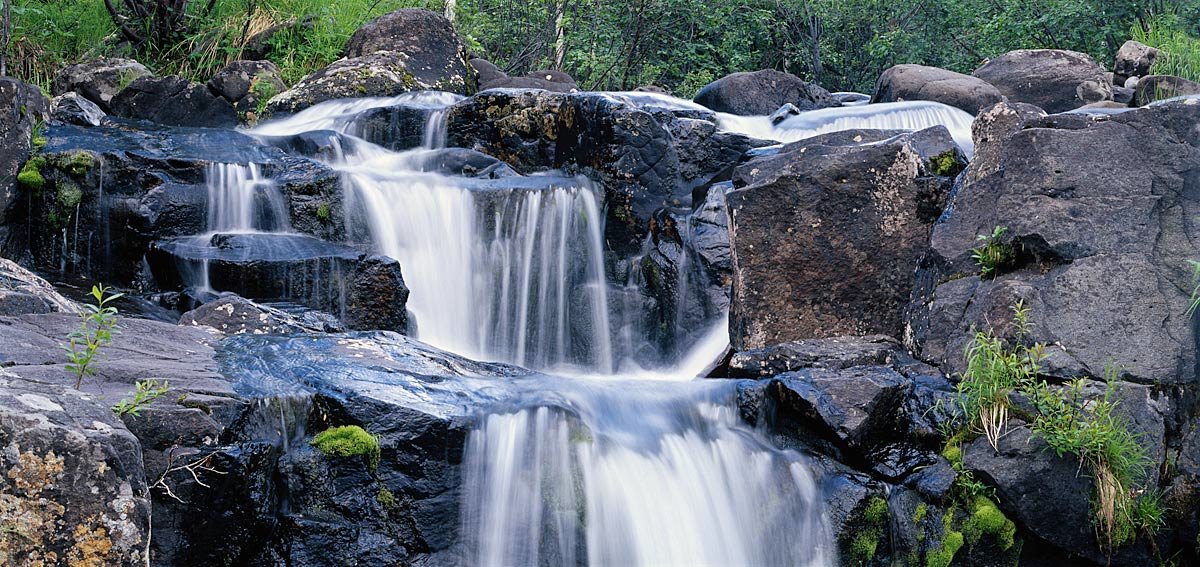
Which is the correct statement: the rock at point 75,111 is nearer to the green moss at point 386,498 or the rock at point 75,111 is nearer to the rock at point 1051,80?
the green moss at point 386,498

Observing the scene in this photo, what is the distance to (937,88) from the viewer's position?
1333cm

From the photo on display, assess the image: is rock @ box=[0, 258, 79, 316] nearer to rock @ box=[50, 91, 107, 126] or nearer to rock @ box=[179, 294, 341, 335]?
rock @ box=[179, 294, 341, 335]

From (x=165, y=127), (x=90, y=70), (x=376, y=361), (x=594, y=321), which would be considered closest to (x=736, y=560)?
(x=376, y=361)

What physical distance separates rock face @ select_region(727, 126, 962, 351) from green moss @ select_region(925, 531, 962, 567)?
1.97 m

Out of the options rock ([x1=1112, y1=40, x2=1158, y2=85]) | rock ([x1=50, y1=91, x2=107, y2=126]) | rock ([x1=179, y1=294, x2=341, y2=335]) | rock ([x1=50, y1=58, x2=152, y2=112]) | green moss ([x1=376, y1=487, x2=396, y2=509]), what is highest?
rock ([x1=1112, y1=40, x2=1158, y2=85])

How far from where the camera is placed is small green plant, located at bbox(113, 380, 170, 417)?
382cm

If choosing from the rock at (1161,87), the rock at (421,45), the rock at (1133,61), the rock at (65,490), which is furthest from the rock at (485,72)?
the rock at (65,490)

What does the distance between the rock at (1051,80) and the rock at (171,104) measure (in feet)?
31.5

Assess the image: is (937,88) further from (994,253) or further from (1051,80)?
(994,253)

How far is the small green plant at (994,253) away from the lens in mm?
5598

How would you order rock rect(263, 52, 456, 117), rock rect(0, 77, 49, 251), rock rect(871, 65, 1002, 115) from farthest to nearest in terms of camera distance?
rock rect(871, 65, 1002, 115)
rock rect(263, 52, 456, 117)
rock rect(0, 77, 49, 251)

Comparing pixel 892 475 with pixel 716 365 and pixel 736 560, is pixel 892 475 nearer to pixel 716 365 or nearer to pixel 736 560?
pixel 736 560

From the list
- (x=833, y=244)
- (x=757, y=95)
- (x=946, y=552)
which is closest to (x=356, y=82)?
(x=757, y=95)

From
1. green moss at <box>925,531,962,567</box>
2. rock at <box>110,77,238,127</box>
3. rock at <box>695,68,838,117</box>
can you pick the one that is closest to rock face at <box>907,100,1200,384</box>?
green moss at <box>925,531,962,567</box>
